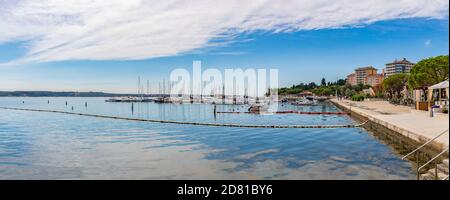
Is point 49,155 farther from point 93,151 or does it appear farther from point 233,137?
point 233,137

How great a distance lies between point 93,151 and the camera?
13.3 meters

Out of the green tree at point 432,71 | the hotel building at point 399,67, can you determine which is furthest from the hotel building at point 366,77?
the green tree at point 432,71

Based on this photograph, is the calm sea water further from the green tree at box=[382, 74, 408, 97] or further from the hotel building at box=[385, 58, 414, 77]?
the hotel building at box=[385, 58, 414, 77]

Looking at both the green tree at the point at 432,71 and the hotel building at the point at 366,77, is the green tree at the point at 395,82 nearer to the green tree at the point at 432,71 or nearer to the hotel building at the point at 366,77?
the green tree at the point at 432,71

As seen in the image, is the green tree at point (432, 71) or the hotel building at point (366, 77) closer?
the green tree at point (432, 71)

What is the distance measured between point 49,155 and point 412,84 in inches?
1253

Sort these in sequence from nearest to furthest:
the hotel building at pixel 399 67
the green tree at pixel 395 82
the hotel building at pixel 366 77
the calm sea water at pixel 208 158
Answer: the calm sea water at pixel 208 158
the green tree at pixel 395 82
the hotel building at pixel 399 67
the hotel building at pixel 366 77

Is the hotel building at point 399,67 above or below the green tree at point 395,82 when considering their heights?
above

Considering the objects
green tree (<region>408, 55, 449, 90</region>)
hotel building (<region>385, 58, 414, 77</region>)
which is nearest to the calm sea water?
green tree (<region>408, 55, 449, 90</region>)

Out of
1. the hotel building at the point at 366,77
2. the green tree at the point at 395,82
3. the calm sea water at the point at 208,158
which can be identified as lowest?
the calm sea water at the point at 208,158

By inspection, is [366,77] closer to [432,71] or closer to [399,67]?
[399,67]

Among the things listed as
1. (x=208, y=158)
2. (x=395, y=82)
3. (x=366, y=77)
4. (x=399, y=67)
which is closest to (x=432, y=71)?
(x=395, y=82)

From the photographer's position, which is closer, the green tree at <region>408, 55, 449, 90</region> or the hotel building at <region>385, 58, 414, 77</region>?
the green tree at <region>408, 55, 449, 90</region>
